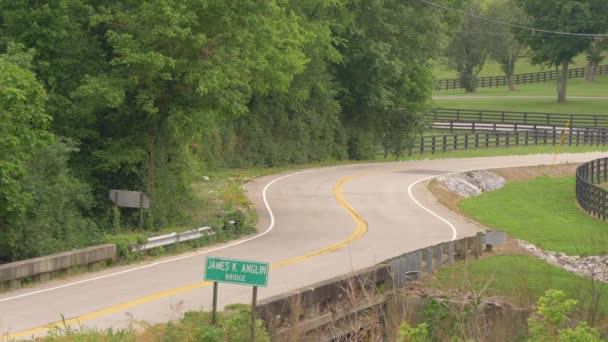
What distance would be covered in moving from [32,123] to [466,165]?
32445 millimetres

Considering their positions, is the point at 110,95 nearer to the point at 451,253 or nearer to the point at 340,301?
the point at 451,253

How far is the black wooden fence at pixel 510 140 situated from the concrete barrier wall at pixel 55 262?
45.2 meters

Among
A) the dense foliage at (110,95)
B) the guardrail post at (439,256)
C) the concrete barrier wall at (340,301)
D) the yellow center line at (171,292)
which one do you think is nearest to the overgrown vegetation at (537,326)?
the concrete barrier wall at (340,301)

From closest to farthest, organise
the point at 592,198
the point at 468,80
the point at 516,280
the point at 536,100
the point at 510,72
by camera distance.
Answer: the point at 516,280
the point at 592,198
the point at 536,100
the point at 468,80
the point at 510,72

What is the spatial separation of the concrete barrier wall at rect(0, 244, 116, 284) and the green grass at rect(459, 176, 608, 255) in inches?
432

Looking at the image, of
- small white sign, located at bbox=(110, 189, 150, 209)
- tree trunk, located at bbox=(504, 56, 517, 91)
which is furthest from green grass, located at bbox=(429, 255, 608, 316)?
tree trunk, located at bbox=(504, 56, 517, 91)

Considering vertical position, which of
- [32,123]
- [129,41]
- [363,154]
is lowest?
[363,154]

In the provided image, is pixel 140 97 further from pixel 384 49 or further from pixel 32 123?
pixel 384 49

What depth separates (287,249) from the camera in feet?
88.3

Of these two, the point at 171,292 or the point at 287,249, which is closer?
the point at 171,292

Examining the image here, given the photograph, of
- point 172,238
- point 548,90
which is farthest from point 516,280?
point 548,90

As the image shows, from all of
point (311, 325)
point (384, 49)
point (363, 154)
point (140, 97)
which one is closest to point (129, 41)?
point (140, 97)

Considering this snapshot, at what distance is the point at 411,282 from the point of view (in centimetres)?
2117

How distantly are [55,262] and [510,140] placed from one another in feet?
179
